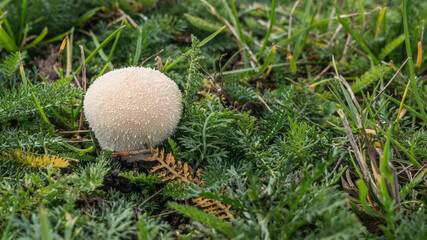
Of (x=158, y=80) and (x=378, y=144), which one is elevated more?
(x=158, y=80)

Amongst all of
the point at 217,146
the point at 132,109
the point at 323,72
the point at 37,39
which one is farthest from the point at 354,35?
the point at 37,39

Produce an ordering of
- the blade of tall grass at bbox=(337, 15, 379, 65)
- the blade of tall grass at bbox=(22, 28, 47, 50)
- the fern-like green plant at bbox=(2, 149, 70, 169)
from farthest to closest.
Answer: the blade of tall grass at bbox=(22, 28, 47, 50)
the blade of tall grass at bbox=(337, 15, 379, 65)
the fern-like green plant at bbox=(2, 149, 70, 169)

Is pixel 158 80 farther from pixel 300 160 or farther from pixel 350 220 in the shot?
pixel 350 220

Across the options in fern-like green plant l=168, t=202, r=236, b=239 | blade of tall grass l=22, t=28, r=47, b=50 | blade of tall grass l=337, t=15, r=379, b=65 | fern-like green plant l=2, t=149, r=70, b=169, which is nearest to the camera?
fern-like green plant l=168, t=202, r=236, b=239

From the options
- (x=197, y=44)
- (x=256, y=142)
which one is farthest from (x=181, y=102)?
(x=256, y=142)

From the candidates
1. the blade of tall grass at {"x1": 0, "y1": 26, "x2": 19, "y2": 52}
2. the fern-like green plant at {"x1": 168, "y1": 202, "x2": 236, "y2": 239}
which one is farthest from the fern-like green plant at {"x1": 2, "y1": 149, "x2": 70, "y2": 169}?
the blade of tall grass at {"x1": 0, "y1": 26, "x2": 19, "y2": 52}

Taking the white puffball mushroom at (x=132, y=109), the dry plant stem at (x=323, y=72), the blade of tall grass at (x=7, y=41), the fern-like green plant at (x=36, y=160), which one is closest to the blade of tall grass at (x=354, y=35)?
the dry plant stem at (x=323, y=72)

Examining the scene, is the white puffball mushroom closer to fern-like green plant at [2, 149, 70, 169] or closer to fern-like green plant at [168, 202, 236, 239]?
fern-like green plant at [2, 149, 70, 169]

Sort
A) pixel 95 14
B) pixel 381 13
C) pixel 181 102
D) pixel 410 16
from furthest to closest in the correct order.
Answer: pixel 95 14 → pixel 410 16 → pixel 381 13 → pixel 181 102
